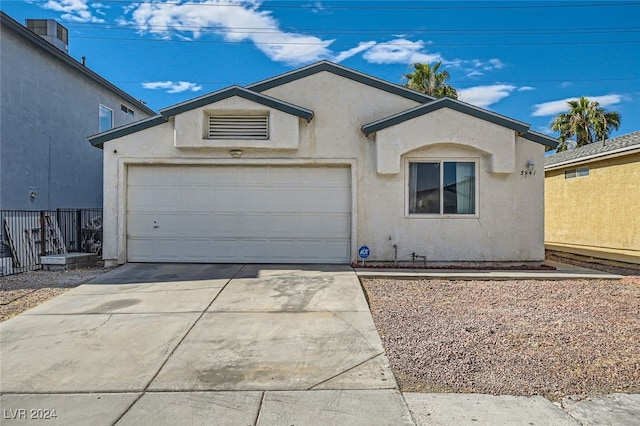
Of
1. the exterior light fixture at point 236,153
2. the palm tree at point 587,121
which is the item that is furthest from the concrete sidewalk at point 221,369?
the palm tree at point 587,121

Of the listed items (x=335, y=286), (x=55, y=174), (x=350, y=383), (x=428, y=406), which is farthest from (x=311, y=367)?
(x=55, y=174)

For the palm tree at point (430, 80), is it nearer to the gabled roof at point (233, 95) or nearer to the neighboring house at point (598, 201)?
the neighboring house at point (598, 201)

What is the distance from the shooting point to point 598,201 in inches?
539

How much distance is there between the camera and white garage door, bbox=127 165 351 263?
10.1m

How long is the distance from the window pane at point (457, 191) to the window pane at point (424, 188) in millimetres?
214

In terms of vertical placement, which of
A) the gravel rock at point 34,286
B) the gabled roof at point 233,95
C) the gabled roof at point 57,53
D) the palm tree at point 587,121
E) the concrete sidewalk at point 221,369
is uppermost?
the palm tree at point 587,121

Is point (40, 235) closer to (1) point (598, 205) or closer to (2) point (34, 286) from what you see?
(2) point (34, 286)

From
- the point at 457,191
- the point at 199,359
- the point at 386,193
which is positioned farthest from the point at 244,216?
the point at 199,359

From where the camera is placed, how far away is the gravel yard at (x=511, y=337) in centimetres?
396

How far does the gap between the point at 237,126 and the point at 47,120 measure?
6.46m

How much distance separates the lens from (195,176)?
1012 centimetres

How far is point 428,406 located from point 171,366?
2615mm

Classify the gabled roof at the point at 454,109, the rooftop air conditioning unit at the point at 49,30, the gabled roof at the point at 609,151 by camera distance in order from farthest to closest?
1. the rooftop air conditioning unit at the point at 49,30
2. the gabled roof at the point at 609,151
3. the gabled roof at the point at 454,109

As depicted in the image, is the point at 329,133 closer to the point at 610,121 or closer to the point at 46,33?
the point at 46,33
